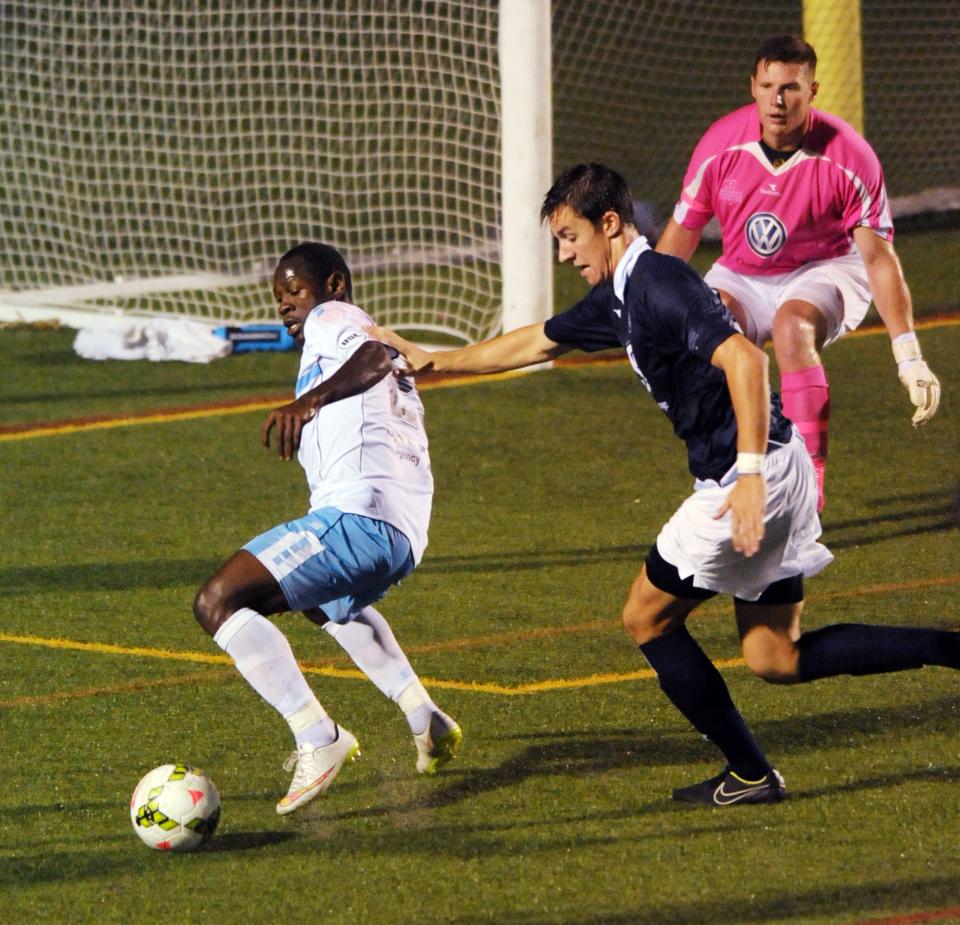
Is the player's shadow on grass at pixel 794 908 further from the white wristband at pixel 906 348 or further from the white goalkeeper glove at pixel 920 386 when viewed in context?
the white wristband at pixel 906 348

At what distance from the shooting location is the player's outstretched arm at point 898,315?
6195mm

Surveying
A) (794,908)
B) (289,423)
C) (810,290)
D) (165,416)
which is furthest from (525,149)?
(794,908)

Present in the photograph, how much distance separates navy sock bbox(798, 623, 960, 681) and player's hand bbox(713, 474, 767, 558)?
617mm

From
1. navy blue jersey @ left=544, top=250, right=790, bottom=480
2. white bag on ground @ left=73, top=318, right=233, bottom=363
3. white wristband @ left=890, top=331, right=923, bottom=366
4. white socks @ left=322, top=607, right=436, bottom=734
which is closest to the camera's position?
navy blue jersey @ left=544, top=250, right=790, bottom=480

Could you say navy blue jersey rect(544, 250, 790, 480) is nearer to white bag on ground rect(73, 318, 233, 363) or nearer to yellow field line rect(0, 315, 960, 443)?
yellow field line rect(0, 315, 960, 443)

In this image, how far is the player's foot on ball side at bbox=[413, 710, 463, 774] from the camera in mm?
5129

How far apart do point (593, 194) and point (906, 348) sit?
2254 millimetres

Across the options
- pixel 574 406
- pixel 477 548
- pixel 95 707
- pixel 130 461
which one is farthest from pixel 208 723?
pixel 574 406

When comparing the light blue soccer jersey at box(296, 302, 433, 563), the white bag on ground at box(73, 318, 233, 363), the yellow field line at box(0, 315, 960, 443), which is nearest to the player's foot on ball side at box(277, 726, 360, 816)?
the light blue soccer jersey at box(296, 302, 433, 563)

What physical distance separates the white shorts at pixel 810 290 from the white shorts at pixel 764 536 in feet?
7.24

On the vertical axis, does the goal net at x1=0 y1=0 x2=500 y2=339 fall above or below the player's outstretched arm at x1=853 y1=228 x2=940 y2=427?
below

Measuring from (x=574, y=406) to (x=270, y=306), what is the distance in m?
3.50

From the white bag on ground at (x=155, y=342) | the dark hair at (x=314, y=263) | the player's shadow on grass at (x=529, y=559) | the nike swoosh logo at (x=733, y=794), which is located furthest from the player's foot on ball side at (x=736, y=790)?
the white bag on ground at (x=155, y=342)

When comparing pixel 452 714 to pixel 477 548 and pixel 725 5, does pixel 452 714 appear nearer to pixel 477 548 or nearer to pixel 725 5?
pixel 477 548
